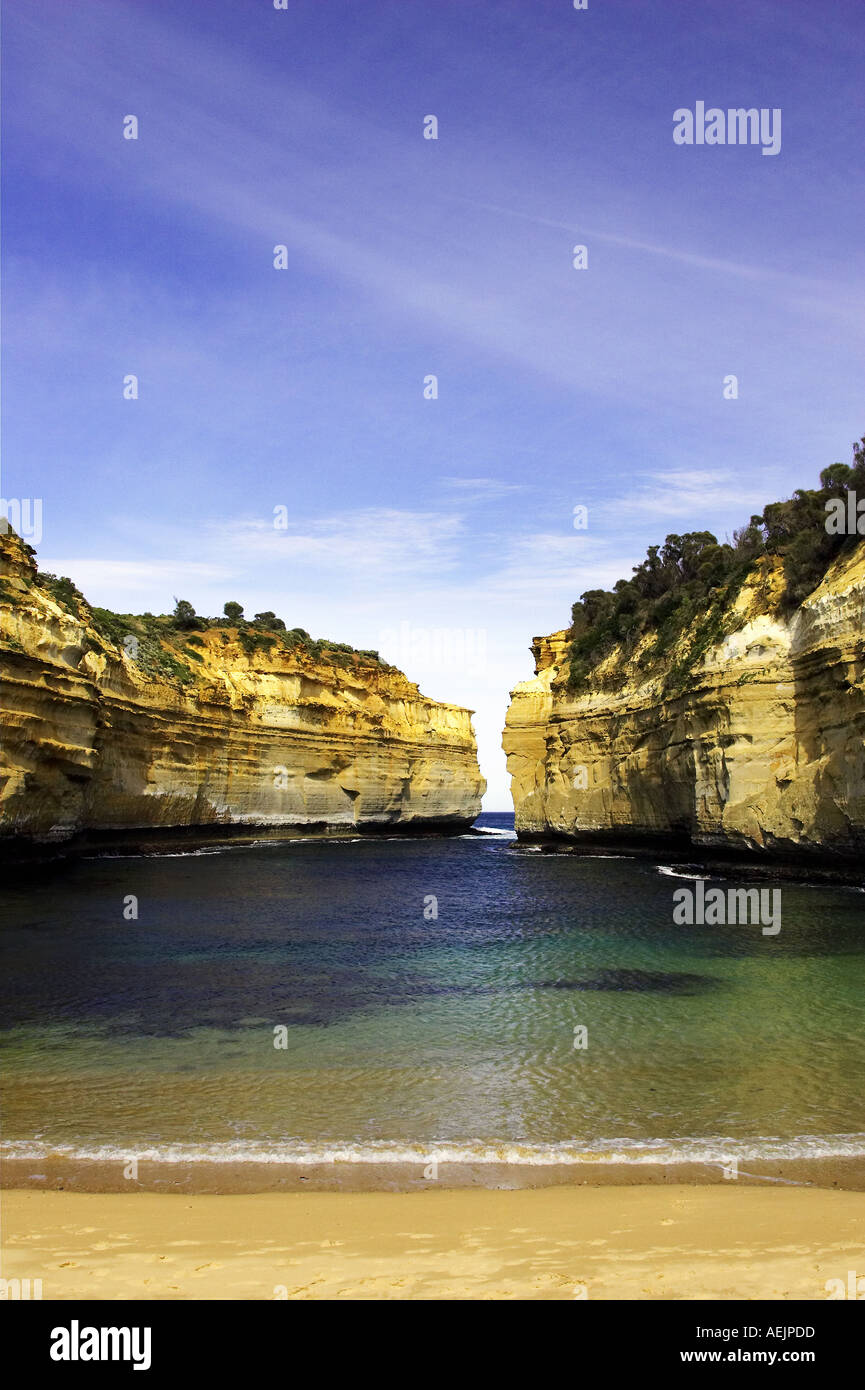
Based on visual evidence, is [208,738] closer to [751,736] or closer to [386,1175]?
[751,736]

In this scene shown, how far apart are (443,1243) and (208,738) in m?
43.8

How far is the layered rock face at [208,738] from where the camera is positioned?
1173 inches

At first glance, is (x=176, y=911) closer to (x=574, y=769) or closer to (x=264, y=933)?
(x=264, y=933)

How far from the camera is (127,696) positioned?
1582 inches

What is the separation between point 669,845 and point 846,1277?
3652cm

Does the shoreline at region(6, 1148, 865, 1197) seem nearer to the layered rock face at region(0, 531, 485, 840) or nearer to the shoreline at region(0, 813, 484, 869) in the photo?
the layered rock face at region(0, 531, 485, 840)

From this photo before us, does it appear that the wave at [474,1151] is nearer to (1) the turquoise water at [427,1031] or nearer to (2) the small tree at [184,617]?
(1) the turquoise water at [427,1031]

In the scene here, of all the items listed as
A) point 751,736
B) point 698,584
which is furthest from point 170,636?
point 751,736

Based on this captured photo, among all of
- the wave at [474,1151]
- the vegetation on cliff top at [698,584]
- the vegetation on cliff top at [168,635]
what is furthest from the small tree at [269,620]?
the wave at [474,1151]

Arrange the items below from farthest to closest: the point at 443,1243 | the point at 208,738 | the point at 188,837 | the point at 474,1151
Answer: the point at 188,837 < the point at 208,738 < the point at 474,1151 < the point at 443,1243

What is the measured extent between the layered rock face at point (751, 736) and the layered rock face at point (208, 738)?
19270 mm

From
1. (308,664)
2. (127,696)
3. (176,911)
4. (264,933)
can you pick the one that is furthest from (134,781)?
(264,933)

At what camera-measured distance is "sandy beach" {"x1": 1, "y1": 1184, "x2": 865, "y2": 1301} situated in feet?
15.8

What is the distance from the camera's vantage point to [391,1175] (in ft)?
23.4
